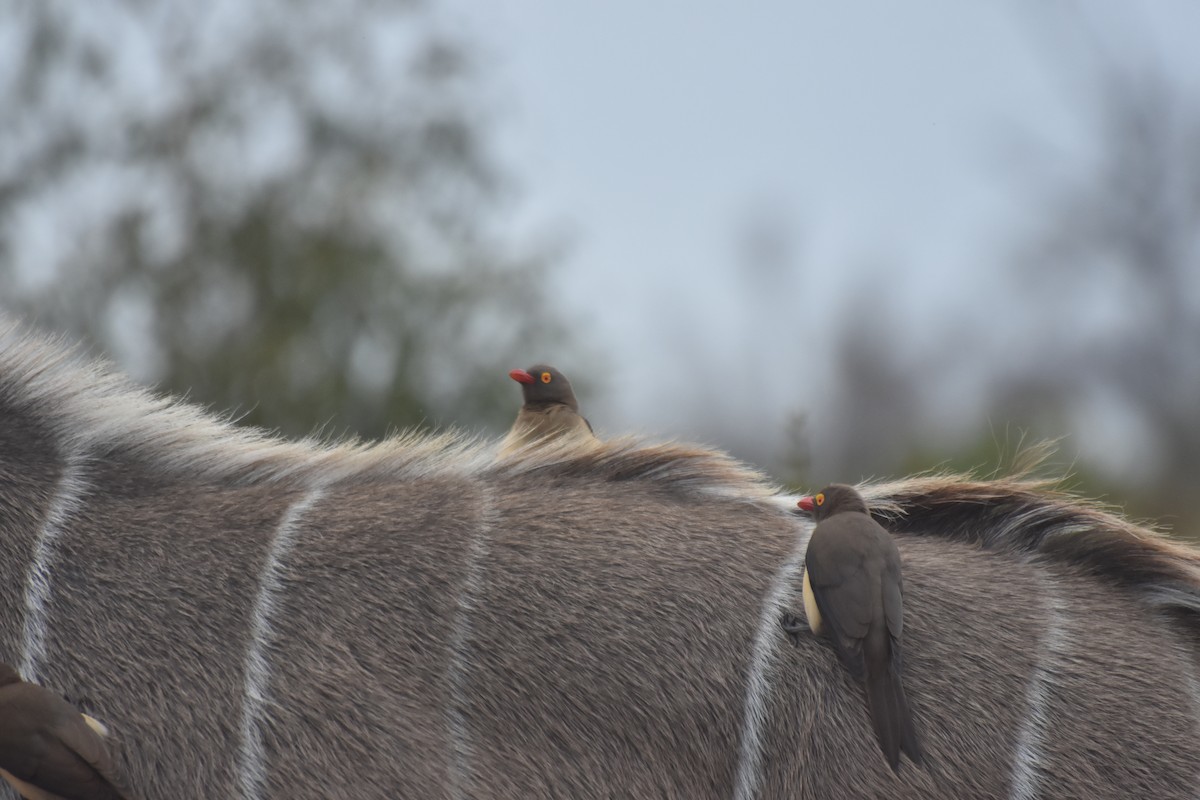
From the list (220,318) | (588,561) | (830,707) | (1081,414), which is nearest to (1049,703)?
(830,707)

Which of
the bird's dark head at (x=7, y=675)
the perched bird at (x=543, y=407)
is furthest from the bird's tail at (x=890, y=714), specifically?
the perched bird at (x=543, y=407)

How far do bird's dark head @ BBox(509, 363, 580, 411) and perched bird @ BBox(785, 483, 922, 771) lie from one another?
218 cm

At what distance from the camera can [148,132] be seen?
1527 centimetres

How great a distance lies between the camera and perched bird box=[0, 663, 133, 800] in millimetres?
2822

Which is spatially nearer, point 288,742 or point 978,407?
point 288,742

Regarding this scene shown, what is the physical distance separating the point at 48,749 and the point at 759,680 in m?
1.56

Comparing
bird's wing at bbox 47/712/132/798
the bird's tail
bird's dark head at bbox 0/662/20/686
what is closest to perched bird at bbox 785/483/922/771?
the bird's tail

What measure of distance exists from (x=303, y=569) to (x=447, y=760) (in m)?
0.59

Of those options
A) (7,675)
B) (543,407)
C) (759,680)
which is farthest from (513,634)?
(543,407)

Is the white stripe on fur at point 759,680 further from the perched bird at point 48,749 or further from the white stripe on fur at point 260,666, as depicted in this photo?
the perched bird at point 48,749

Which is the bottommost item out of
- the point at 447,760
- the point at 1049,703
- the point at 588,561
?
the point at 447,760

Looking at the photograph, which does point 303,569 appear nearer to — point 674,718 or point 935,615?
point 674,718

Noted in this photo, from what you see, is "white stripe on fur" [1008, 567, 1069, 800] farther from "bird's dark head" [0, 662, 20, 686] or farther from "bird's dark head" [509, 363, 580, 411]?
"bird's dark head" [509, 363, 580, 411]

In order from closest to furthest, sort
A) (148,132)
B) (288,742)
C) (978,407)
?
(288,742), (148,132), (978,407)
